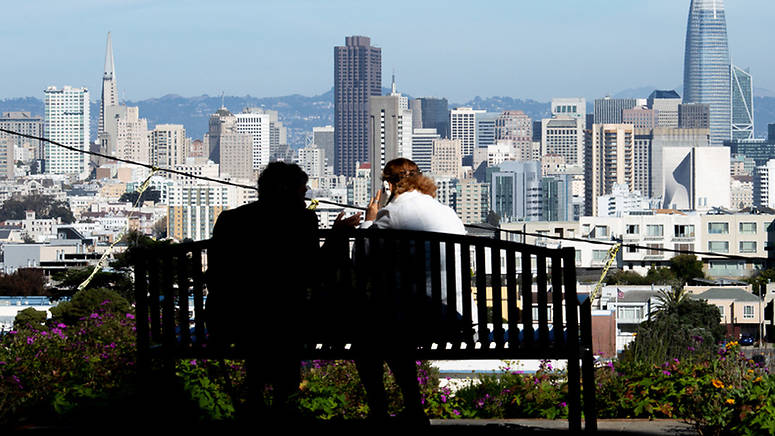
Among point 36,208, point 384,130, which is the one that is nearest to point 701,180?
point 384,130

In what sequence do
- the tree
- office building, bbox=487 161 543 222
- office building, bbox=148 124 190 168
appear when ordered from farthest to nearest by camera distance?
office building, bbox=148 124 190 168 → office building, bbox=487 161 543 222 → the tree

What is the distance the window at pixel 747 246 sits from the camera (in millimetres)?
45438

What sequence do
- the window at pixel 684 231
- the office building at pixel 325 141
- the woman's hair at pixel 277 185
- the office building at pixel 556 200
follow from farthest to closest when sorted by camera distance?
1. the office building at pixel 325 141
2. the office building at pixel 556 200
3. the window at pixel 684 231
4. the woman's hair at pixel 277 185

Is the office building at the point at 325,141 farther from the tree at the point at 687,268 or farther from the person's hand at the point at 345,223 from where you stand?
the person's hand at the point at 345,223

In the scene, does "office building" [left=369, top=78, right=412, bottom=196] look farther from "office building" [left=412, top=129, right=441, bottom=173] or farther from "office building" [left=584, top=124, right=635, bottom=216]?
"office building" [left=412, top=129, right=441, bottom=173]

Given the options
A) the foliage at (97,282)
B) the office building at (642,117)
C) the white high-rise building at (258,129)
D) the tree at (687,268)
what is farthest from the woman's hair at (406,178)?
the office building at (642,117)

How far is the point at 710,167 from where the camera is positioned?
120 m

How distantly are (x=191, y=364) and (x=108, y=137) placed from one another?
163 m

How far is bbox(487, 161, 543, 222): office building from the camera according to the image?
111438 mm

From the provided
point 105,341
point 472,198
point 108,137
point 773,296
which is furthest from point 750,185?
point 105,341

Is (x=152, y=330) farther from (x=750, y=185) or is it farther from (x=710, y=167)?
(x=750, y=185)

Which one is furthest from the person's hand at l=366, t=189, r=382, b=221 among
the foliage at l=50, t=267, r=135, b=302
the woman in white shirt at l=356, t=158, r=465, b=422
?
the foliage at l=50, t=267, r=135, b=302

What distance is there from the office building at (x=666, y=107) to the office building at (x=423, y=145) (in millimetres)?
29780

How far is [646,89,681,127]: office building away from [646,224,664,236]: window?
125 meters
